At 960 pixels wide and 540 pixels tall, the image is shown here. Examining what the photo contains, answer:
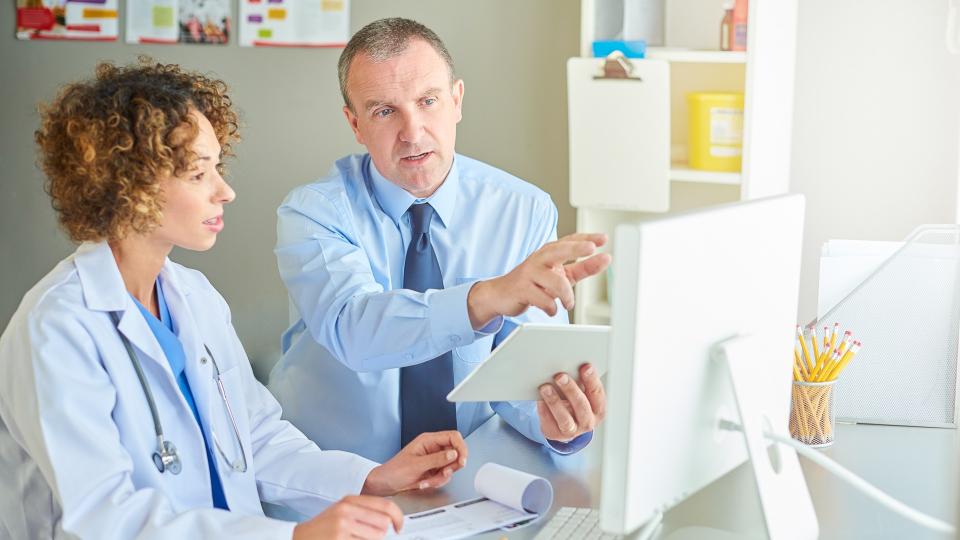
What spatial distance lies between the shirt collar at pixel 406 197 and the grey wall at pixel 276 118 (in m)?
1.29

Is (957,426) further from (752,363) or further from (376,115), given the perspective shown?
(376,115)

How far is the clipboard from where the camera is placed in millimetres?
2760

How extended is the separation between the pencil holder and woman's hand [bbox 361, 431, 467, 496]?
1.86 feet

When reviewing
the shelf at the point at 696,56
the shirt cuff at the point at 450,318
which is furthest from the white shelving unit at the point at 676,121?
the shirt cuff at the point at 450,318

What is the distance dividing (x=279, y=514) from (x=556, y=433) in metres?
0.43

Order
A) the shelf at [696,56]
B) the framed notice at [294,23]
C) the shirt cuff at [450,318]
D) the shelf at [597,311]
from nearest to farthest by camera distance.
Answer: the shirt cuff at [450,318], the shelf at [696,56], the shelf at [597,311], the framed notice at [294,23]

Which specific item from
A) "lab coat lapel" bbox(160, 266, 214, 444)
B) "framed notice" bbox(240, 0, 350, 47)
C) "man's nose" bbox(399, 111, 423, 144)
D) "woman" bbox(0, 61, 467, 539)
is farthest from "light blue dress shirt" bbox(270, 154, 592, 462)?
"framed notice" bbox(240, 0, 350, 47)

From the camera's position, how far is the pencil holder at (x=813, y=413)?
1753 millimetres

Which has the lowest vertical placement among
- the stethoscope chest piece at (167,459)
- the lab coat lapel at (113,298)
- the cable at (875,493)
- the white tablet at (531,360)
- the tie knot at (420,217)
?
the stethoscope chest piece at (167,459)

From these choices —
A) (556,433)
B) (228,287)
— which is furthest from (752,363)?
(228,287)

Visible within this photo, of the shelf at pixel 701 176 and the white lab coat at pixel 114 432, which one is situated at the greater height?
the shelf at pixel 701 176

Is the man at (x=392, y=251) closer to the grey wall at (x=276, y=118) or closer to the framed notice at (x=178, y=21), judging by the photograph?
the grey wall at (x=276, y=118)

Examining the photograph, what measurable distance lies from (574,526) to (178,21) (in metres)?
2.68

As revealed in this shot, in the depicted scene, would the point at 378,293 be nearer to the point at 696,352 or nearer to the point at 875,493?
the point at 696,352
